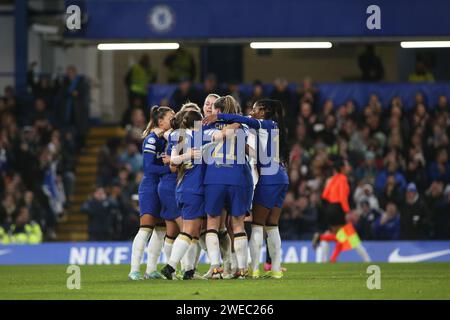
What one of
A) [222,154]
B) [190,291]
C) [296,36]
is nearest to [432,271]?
[222,154]

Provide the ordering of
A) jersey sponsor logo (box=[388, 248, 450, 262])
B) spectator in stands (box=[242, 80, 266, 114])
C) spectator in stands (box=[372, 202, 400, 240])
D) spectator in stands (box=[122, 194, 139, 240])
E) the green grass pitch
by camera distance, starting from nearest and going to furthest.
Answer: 1. the green grass pitch
2. jersey sponsor logo (box=[388, 248, 450, 262])
3. spectator in stands (box=[372, 202, 400, 240])
4. spectator in stands (box=[122, 194, 139, 240])
5. spectator in stands (box=[242, 80, 266, 114])

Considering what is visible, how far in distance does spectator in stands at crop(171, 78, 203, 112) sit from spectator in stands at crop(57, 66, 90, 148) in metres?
2.82

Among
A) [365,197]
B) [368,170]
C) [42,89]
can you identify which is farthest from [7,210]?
[368,170]

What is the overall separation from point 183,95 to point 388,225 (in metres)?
5.59

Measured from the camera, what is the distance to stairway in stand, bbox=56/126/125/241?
28.6 meters

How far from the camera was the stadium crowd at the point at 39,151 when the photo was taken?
26.9 m

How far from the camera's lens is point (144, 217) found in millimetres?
16156

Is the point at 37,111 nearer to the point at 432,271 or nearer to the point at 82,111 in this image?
the point at 82,111

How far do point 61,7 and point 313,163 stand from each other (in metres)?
10.2

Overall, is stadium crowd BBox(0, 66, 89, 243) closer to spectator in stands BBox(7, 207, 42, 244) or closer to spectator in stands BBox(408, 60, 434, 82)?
spectator in stands BBox(7, 207, 42, 244)

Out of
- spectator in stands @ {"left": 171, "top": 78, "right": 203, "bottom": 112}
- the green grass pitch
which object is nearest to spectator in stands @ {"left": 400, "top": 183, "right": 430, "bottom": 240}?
spectator in stands @ {"left": 171, "top": 78, "right": 203, "bottom": 112}

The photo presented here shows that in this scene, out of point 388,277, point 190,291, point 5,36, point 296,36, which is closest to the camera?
point 190,291

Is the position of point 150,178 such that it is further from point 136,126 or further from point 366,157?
point 136,126

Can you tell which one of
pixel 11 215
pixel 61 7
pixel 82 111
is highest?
pixel 61 7
